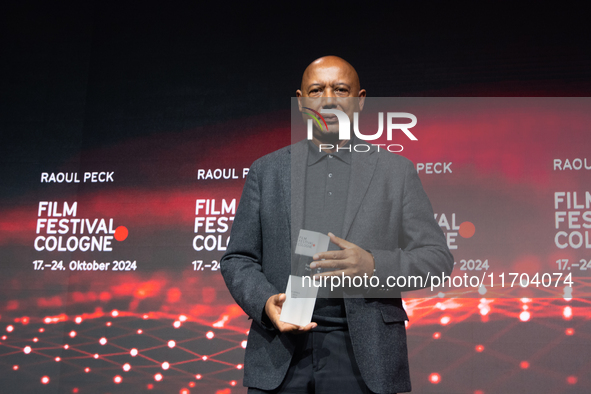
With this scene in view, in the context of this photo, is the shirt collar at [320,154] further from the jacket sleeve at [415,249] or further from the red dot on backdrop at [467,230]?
the red dot on backdrop at [467,230]

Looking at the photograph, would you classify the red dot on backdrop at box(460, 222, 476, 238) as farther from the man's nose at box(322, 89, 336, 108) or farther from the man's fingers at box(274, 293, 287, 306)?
the man's fingers at box(274, 293, 287, 306)

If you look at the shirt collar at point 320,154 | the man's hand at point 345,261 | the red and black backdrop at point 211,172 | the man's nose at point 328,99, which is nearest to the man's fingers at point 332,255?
the man's hand at point 345,261

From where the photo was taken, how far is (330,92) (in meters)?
1.63

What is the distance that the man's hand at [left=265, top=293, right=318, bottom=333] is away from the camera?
1.25m

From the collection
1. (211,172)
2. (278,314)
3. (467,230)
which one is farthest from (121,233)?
(278,314)

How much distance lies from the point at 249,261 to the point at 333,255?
0.30m

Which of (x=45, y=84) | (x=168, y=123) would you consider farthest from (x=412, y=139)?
(x=45, y=84)

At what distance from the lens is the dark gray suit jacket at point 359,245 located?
1.35m

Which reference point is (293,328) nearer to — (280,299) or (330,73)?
(280,299)

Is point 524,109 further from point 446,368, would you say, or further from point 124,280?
point 124,280

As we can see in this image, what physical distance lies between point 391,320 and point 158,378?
247 centimetres

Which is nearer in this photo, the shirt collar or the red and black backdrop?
the shirt collar

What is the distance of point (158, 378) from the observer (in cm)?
341

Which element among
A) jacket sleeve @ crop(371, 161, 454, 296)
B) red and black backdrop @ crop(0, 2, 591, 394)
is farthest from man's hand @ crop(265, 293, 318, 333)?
red and black backdrop @ crop(0, 2, 591, 394)
